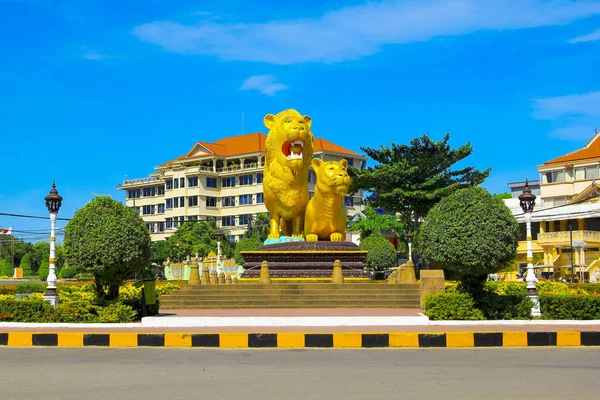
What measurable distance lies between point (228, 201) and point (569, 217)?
1380 inches

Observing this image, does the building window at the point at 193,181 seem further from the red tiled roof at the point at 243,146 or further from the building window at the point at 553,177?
the building window at the point at 553,177

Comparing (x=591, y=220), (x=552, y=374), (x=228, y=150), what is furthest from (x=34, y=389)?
(x=228, y=150)

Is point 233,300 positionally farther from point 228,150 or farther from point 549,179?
point 228,150

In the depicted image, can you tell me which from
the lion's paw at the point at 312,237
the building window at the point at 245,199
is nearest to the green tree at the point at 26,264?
the building window at the point at 245,199

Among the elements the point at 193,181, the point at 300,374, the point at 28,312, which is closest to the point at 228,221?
the point at 193,181

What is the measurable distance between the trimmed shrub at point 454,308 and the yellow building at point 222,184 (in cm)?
5477

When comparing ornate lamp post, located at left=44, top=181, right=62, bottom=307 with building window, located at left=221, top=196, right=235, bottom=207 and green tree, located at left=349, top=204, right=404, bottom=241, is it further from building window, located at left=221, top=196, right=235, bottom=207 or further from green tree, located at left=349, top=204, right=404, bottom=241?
building window, located at left=221, top=196, right=235, bottom=207

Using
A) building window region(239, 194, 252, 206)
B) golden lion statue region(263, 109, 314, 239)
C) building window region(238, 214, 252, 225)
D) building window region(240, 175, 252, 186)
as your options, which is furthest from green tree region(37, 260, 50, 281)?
golden lion statue region(263, 109, 314, 239)

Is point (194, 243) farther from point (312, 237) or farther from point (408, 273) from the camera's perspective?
point (408, 273)

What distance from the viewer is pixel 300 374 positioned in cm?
830

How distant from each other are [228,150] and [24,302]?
192 feet

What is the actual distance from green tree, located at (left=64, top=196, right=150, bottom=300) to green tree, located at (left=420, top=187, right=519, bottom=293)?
5.30 meters

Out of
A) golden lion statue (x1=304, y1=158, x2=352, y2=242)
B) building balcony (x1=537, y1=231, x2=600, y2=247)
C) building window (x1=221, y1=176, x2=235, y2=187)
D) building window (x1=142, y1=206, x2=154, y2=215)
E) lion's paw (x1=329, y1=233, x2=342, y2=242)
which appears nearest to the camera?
golden lion statue (x1=304, y1=158, x2=352, y2=242)

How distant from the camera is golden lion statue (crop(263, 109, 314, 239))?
22.0 metres
